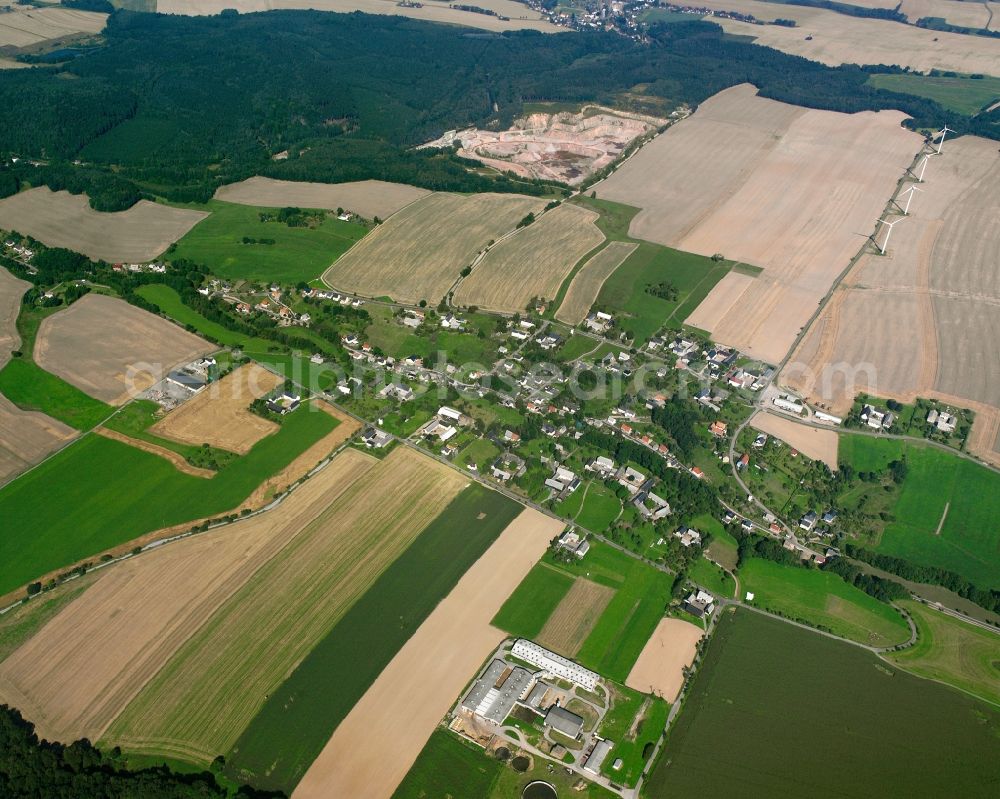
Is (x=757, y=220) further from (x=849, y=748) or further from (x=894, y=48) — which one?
(x=894, y=48)

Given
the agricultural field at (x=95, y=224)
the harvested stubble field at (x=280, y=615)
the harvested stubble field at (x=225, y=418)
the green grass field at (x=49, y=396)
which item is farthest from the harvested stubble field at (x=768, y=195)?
the green grass field at (x=49, y=396)

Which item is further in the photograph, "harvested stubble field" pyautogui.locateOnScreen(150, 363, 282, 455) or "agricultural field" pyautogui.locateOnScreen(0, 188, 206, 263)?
"agricultural field" pyautogui.locateOnScreen(0, 188, 206, 263)

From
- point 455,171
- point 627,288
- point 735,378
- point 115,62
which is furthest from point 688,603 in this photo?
point 115,62

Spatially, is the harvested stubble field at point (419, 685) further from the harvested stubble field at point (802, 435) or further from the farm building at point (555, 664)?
the harvested stubble field at point (802, 435)

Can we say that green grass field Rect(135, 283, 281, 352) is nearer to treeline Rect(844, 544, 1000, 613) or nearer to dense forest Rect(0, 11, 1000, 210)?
dense forest Rect(0, 11, 1000, 210)

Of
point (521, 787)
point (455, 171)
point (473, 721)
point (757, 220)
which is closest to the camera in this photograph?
point (521, 787)

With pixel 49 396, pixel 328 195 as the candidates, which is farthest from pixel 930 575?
pixel 328 195

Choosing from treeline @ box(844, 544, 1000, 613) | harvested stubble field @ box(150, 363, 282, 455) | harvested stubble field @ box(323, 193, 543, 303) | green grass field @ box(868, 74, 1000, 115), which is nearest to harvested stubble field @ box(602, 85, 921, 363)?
harvested stubble field @ box(323, 193, 543, 303)
